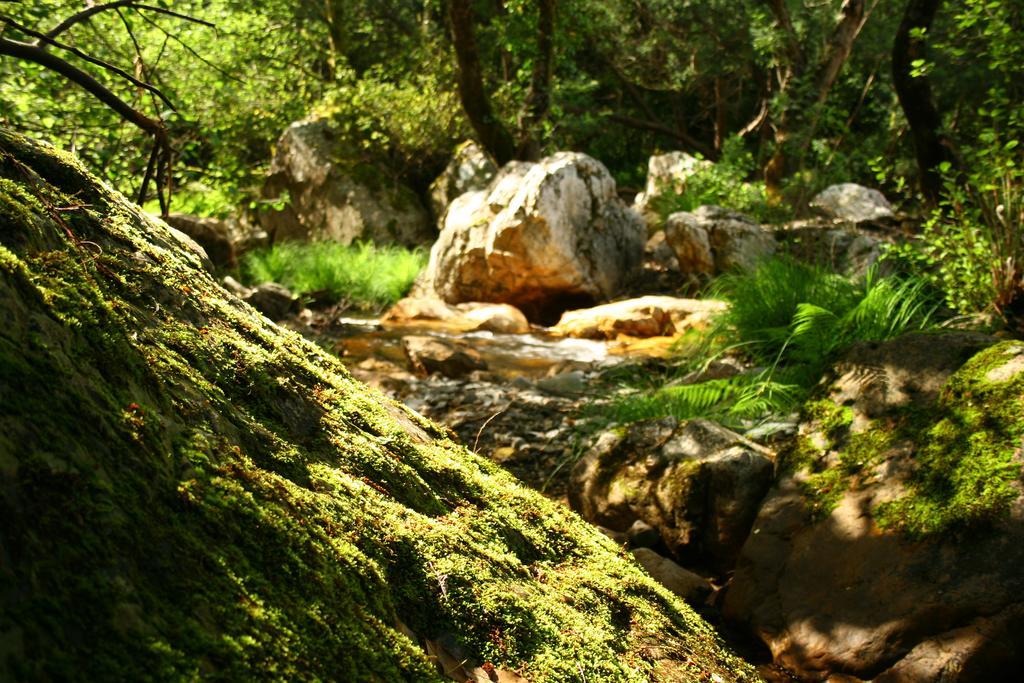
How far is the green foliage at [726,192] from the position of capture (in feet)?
47.0

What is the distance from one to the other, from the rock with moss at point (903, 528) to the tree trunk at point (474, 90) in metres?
10.5

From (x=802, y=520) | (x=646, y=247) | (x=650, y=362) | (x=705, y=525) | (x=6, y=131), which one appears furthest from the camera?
(x=646, y=247)

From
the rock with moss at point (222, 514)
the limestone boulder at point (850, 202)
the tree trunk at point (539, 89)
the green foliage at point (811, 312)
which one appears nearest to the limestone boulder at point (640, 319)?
the green foliage at point (811, 312)

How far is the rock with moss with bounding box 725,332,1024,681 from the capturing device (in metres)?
2.97

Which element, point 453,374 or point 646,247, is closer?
point 453,374

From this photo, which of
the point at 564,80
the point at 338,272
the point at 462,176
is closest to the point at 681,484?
the point at 338,272

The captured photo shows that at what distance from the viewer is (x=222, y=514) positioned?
1.31 m

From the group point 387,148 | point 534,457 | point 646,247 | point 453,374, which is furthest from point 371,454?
point 387,148

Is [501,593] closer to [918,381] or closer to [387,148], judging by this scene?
[918,381]

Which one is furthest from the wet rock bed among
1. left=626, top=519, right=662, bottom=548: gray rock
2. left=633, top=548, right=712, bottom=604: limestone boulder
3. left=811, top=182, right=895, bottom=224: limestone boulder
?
left=811, top=182, right=895, bottom=224: limestone boulder

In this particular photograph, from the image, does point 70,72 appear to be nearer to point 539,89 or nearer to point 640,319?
point 640,319

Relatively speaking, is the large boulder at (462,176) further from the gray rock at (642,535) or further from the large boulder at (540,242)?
the gray rock at (642,535)

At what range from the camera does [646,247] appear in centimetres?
1477

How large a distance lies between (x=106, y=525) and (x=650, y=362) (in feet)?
24.8
